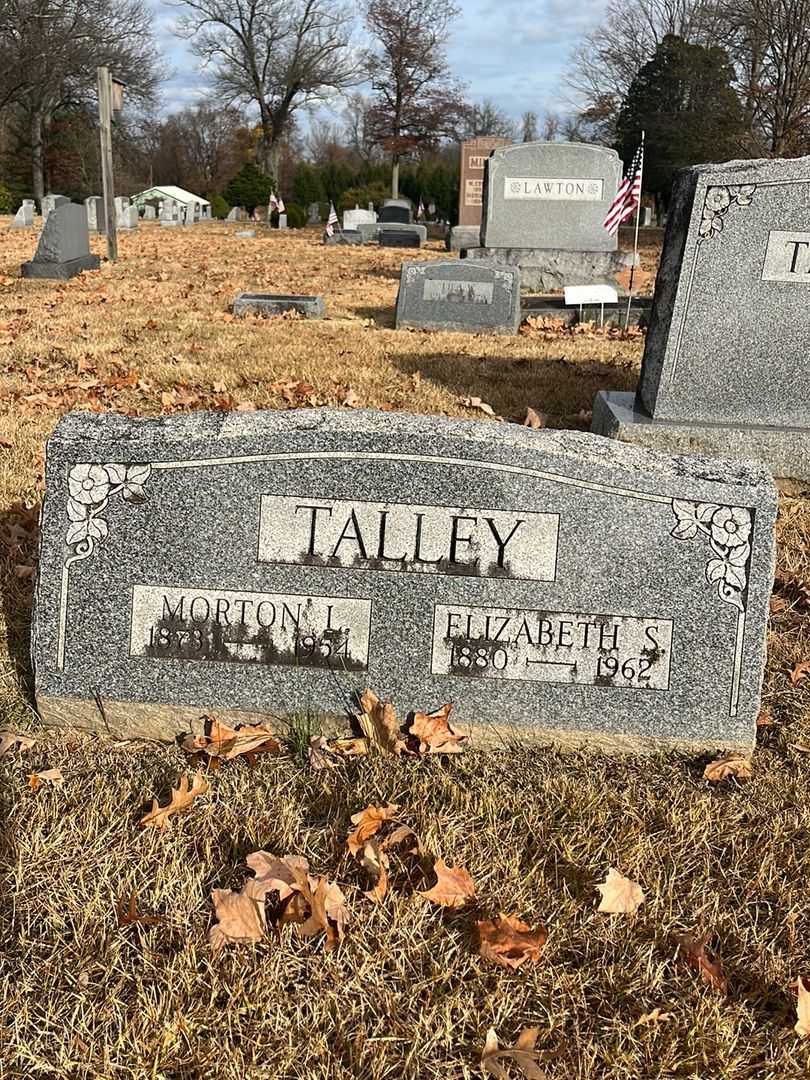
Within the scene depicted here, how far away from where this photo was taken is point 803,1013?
6.13 ft

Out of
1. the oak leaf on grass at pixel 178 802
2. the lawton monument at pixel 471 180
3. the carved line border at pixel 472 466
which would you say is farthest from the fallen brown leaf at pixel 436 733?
the lawton monument at pixel 471 180

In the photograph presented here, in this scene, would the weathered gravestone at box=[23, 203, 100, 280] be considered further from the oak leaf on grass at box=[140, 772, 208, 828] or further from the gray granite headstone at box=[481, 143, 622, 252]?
the oak leaf on grass at box=[140, 772, 208, 828]

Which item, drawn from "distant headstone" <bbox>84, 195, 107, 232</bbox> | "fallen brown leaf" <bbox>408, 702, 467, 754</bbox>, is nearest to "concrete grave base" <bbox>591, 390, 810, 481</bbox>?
"fallen brown leaf" <bbox>408, 702, 467, 754</bbox>

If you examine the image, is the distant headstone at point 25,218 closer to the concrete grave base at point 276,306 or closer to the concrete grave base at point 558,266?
the concrete grave base at point 558,266

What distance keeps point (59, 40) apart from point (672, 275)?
4237cm

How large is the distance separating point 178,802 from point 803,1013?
1568 mm

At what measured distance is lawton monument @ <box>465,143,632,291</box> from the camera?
14242mm

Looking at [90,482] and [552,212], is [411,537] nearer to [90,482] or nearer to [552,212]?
[90,482]

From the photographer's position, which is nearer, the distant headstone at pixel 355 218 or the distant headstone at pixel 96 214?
the distant headstone at pixel 96 214

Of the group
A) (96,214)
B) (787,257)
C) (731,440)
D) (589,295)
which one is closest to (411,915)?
(731,440)

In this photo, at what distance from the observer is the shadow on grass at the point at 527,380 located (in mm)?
6527

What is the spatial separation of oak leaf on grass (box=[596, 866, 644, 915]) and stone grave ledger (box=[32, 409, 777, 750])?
1.87ft

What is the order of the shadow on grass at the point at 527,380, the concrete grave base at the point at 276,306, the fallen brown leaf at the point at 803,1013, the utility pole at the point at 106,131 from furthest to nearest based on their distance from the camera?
the utility pole at the point at 106,131 < the concrete grave base at the point at 276,306 < the shadow on grass at the point at 527,380 < the fallen brown leaf at the point at 803,1013

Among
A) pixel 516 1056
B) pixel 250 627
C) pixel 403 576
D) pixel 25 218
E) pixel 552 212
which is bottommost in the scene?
pixel 516 1056
